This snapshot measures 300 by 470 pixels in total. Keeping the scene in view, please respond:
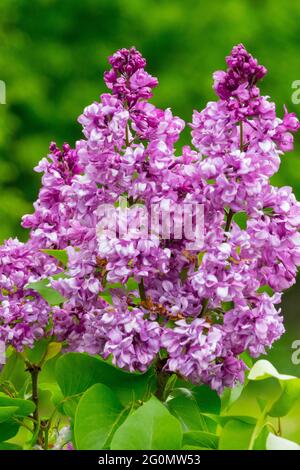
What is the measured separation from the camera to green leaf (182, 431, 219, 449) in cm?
137

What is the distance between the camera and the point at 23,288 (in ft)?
5.35

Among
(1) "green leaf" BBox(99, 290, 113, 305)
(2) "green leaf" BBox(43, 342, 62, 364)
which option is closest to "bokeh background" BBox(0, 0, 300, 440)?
(2) "green leaf" BBox(43, 342, 62, 364)

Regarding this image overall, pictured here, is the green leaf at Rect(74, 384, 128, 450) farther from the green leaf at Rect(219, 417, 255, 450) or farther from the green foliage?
the green leaf at Rect(219, 417, 255, 450)

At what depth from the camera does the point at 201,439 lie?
1380 millimetres

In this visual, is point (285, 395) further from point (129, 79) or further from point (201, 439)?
point (129, 79)

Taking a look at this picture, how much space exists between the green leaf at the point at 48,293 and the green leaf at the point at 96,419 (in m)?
0.17

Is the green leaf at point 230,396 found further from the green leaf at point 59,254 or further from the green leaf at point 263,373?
the green leaf at point 59,254

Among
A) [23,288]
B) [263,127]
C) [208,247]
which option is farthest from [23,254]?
[263,127]

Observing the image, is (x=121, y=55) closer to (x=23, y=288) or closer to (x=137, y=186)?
(x=137, y=186)

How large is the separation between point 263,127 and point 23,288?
0.53 m

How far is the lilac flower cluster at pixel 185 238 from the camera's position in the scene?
1.40 metres

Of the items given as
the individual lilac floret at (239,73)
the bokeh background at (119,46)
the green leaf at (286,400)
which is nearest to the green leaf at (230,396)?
the green leaf at (286,400)

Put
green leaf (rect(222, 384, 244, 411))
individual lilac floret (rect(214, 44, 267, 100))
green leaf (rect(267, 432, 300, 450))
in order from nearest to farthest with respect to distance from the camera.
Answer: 1. green leaf (rect(267, 432, 300, 450))
2. individual lilac floret (rect(214, 44, 267, 100))
3. green leaf (rect(222, 384, 244, 411))

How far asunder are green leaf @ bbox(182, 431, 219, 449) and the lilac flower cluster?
0.09 m
